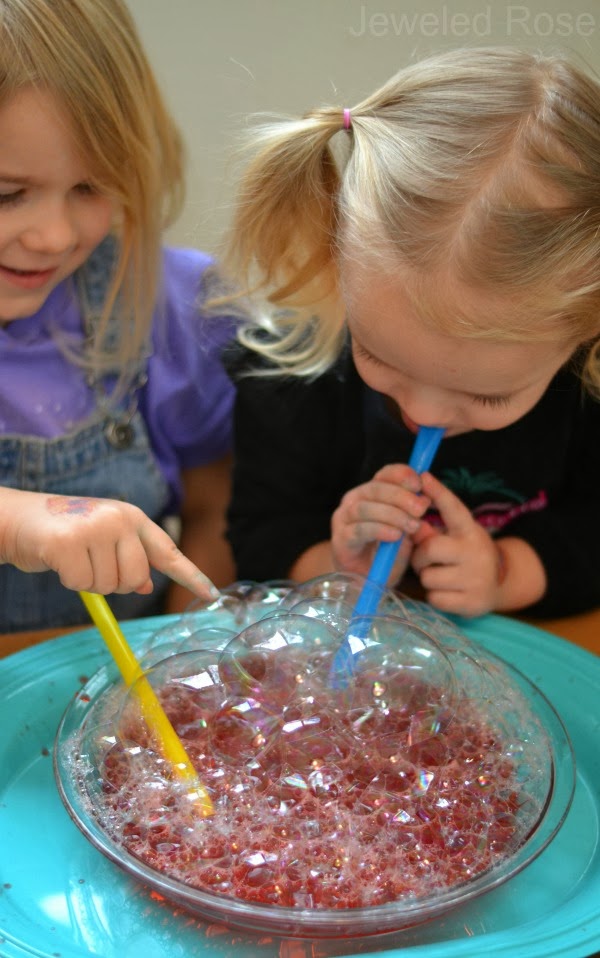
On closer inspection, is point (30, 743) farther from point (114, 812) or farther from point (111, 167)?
point (111, 167)

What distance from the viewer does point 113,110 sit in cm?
80

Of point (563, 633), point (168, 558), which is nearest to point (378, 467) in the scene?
point (563, 633)

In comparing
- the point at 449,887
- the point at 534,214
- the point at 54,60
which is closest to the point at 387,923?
the point at 449,887

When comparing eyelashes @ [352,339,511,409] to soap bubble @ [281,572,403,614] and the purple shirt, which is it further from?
the purple shirt

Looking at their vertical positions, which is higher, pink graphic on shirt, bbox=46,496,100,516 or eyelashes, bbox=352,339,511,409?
eyelashes, bbox=352,339,511,409

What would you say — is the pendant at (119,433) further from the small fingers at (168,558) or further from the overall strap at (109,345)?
the small fingers at (168,558)

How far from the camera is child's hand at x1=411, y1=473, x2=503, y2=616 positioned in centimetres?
83

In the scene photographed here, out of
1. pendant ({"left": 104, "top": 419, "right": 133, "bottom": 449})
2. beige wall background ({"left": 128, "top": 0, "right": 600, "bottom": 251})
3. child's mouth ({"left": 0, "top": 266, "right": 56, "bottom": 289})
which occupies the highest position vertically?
beige wall background ({"left": 128, "top": 0, "right": 600, "bottom": 251})

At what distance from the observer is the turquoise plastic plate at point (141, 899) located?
0.52 meters

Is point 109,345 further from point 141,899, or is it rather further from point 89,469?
point 141,899

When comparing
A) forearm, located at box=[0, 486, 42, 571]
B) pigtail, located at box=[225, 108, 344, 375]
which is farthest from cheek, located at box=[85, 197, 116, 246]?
forearm, located at box=[0, 486, 42, 571]

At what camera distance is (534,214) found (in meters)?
A: 0.62

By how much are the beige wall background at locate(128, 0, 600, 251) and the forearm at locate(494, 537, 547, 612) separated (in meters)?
0.59

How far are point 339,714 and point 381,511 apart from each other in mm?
225
